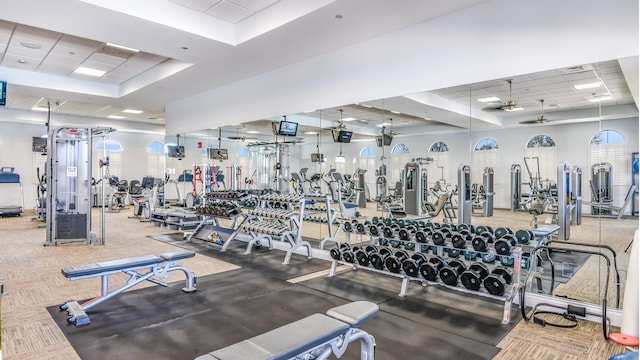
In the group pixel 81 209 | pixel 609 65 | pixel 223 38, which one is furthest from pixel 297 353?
pixel 81 209

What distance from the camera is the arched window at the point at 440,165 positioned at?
4.25m

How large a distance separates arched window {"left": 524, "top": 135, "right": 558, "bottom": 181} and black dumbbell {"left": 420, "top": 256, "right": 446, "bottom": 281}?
147 cm

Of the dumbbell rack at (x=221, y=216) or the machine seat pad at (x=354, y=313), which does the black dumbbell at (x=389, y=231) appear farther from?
the dumbbell rack at (x=221, y=216)

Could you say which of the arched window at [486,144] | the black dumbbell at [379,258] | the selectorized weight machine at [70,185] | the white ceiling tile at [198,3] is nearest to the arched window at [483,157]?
the arched window at [486,144]

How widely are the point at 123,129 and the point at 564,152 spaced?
12.1m

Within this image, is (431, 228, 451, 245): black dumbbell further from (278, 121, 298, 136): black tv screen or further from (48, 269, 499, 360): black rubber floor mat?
(278, 121, 298, 136): black tv screen

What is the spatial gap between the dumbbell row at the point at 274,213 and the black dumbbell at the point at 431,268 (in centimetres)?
215

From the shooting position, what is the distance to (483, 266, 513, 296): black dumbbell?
2900 mm

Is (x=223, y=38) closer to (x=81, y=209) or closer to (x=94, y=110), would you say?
(x=81, y=209)

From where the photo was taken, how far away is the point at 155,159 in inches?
503

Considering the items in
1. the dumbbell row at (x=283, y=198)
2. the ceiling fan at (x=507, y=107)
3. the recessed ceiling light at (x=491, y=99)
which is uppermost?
the recessed ceiling light at (x=491, y=99)

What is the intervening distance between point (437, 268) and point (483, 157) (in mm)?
1399

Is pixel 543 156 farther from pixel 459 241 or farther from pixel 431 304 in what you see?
pixel 431 304

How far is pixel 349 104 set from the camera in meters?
4.64
